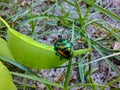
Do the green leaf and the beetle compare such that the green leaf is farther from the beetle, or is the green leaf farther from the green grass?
the green grass

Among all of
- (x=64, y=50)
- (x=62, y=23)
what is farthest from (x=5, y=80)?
(x=62, y=23)

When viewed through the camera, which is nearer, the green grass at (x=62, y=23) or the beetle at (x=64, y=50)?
the beetle at (x=64, y=50)

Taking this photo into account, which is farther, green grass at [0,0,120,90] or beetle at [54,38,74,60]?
green grass at [0,0,120,90]

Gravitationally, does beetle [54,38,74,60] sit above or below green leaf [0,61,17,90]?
above

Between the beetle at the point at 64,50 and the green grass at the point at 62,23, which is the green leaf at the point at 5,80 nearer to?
the beetle at the point at 64,50

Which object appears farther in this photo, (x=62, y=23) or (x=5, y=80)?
(x=62, y=23)

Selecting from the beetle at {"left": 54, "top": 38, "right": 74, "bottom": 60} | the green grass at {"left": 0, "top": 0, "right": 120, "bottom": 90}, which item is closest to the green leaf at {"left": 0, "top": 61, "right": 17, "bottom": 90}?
the beetle at {"left": 54, "top": 38, "right": 74, "bottom": 60}

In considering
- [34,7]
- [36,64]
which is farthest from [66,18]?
[36,64]

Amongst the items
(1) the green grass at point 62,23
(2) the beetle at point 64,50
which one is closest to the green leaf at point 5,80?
(2) the beetle at point 64,50

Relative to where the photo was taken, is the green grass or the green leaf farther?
the green grass

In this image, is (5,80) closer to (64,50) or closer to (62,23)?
(64,50)

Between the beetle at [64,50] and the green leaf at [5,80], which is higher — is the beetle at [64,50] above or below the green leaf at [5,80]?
above
